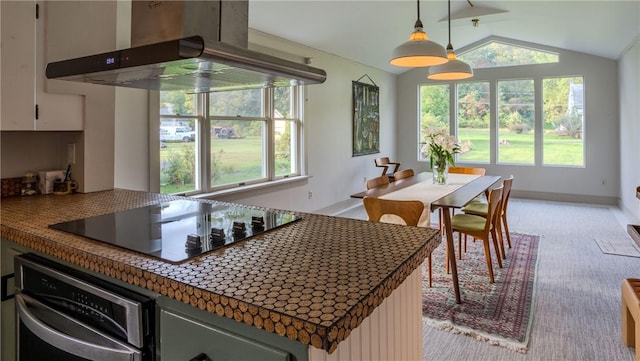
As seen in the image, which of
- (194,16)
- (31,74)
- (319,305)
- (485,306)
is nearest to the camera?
(319,305)

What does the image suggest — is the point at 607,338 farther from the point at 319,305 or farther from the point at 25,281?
the point at 25,281

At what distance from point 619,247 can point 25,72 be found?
208 inches

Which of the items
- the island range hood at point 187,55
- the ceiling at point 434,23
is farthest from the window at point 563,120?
the island range hood at point 187,55

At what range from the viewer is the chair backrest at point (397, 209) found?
2686 mm

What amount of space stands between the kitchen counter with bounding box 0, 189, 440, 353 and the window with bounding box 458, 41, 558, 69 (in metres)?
6.98

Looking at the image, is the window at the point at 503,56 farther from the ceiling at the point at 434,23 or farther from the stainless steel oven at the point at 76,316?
the stainless steel oven at the point at 76,316

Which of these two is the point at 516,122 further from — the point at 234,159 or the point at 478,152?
the point at 234,159

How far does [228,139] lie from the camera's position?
427 centimetres

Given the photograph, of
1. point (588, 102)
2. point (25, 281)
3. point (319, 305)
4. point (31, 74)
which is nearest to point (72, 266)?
point (25, 281)

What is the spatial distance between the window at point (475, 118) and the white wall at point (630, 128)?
2.06m

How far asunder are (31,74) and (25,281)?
1.14 metres

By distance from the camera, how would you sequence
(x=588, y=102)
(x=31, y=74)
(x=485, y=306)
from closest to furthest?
(x=31, y=74), (x=485, y=306), (x=588, y=102)

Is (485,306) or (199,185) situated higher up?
(199,185)

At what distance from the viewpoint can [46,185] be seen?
7.64 ft
